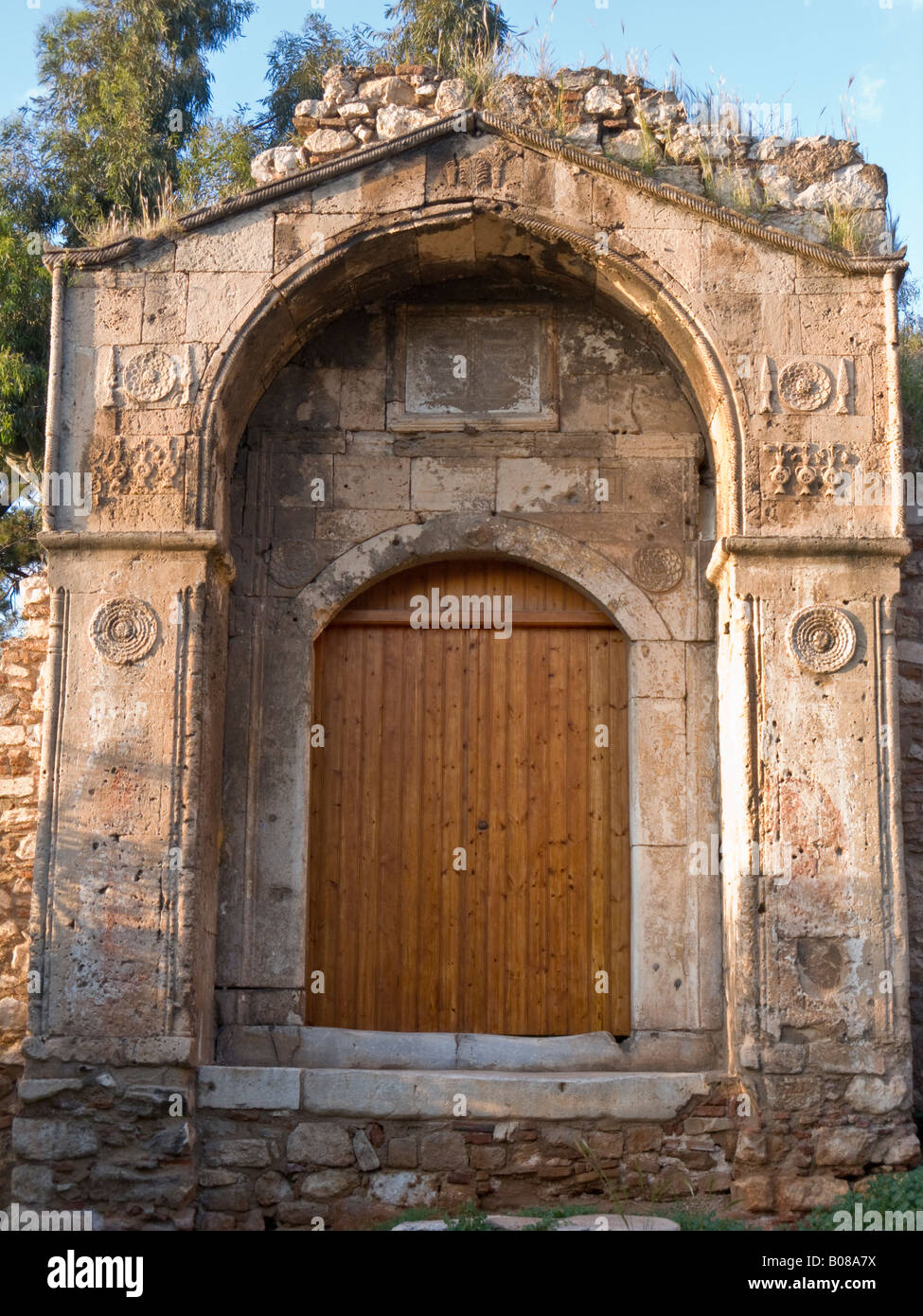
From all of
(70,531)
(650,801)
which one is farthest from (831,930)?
(70,531)

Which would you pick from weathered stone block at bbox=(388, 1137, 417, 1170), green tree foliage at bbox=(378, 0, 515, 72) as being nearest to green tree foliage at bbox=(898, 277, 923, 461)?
weathered stone block at bbox=(388, 1137, 417, 1170)

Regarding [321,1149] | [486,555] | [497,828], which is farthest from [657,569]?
[321,1149]

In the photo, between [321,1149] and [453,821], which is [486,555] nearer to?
[453,821]

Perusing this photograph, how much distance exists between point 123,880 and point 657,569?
297cm

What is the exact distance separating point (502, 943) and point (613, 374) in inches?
117

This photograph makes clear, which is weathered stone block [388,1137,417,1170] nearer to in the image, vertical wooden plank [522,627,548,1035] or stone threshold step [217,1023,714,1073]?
stone threshold step [217,1023,714,1073]

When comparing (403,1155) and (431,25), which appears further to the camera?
(431,25)

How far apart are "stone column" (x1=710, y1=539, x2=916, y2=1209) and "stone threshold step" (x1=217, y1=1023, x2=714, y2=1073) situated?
450mm

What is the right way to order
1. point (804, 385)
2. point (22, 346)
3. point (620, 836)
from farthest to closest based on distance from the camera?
1. point (22, 346)
2. point (620, 836)
3. point (804, 385)

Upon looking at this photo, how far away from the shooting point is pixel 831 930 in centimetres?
580

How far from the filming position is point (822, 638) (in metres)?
6.07

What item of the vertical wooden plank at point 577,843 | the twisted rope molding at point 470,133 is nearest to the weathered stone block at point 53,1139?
the vertical wooden plank at point 577,843

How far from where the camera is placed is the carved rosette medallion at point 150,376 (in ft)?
20.9

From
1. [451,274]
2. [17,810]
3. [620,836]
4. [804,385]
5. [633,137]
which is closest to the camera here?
[804,385]
